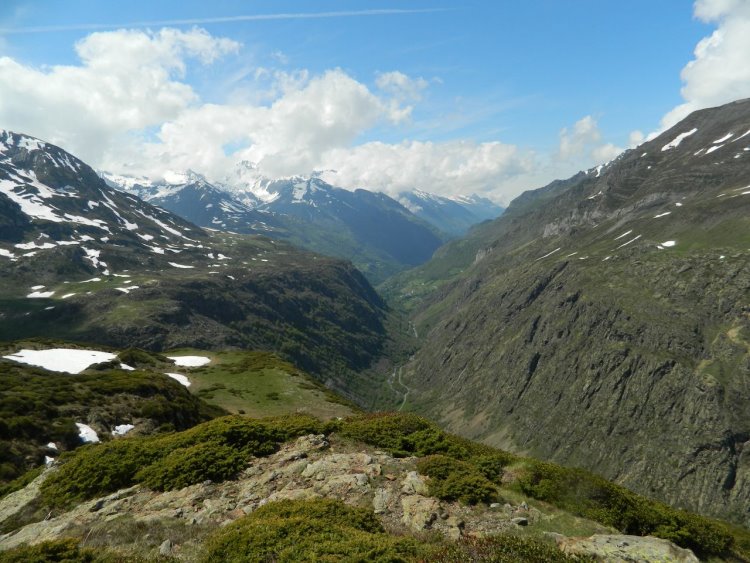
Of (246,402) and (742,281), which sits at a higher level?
(246,402)

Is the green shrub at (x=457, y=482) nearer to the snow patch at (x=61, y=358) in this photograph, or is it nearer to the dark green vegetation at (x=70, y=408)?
the dark green vegetation at (x=70, y=408)

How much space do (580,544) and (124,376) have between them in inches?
2019

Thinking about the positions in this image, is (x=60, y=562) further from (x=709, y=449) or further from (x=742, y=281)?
(x=742, y=281)

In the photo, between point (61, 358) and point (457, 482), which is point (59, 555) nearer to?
point (457, 482)

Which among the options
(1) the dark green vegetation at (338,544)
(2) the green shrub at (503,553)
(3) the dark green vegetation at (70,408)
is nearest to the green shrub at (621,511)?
(2) the green shrub at (503,553)

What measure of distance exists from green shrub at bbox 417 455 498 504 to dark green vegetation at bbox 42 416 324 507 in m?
8.25

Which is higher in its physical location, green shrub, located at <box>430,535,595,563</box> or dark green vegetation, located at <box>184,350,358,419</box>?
green shrub, located at <box>430,535,595,563</box>

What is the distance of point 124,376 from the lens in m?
50.3

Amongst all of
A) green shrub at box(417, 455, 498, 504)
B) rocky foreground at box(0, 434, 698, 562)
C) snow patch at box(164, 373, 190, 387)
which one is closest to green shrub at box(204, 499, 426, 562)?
rocky foreground at box(0, 434, 698, 562)

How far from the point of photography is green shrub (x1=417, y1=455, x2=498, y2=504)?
18.5 m

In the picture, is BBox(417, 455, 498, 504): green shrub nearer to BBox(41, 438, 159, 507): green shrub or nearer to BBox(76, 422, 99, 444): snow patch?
BBox(41, 438, 159, 507): green shrub

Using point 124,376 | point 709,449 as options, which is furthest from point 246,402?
point 709,449

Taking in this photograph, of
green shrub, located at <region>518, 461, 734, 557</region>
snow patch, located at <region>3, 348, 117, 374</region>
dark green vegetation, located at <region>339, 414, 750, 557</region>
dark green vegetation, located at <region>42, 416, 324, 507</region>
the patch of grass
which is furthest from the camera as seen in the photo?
snow patch, located at <region>3, 348, 117, 374</region>

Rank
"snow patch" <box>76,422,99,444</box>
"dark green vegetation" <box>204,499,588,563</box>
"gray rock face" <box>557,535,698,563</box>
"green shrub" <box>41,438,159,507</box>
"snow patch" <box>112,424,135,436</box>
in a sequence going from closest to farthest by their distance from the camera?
"dark green vegetation" <box>204,499,588,563</box>, "gray rock face" <box>557,535,698,563</box>, "green shrub" <box>41,438,159,507</box>, "snow patch" <box>76,422,99,444</box>, "snow patch" <box>112,424,135,436</box>
